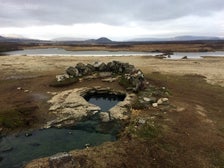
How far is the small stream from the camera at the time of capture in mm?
19619

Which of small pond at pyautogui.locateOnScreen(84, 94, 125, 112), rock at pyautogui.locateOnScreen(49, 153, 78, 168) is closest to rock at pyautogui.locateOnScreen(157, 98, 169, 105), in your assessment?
small pond at pyautogui.locateOnScreen(84, 94, 125, 112)

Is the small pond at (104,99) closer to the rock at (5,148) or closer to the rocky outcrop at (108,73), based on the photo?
the rocky outcrop at (108,73)

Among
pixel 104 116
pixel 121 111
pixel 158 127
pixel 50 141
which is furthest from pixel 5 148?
pixel 158 127

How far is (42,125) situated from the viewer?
25094 millimetres

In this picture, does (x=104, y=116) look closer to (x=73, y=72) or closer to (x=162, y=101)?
(x=162, y=101)

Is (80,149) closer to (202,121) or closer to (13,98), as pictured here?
(202,121)

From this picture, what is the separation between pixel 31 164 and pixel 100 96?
18190mm

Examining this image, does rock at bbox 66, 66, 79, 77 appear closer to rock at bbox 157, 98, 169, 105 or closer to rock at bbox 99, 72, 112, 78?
rock at bbox 99, 72, 112, 78

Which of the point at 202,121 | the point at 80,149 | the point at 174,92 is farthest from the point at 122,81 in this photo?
the point at 80,149

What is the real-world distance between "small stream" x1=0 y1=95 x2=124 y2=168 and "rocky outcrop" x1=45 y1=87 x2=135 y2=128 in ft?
2.77

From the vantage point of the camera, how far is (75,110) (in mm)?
28266

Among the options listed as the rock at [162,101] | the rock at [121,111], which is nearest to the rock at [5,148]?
the rock at [121,111]

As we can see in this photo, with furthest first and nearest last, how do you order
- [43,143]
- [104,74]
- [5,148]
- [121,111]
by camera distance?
1. [104,74]
2. [121,111]
3. [43,143]
4. [5,148]

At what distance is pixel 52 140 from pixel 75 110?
6.40 meters
